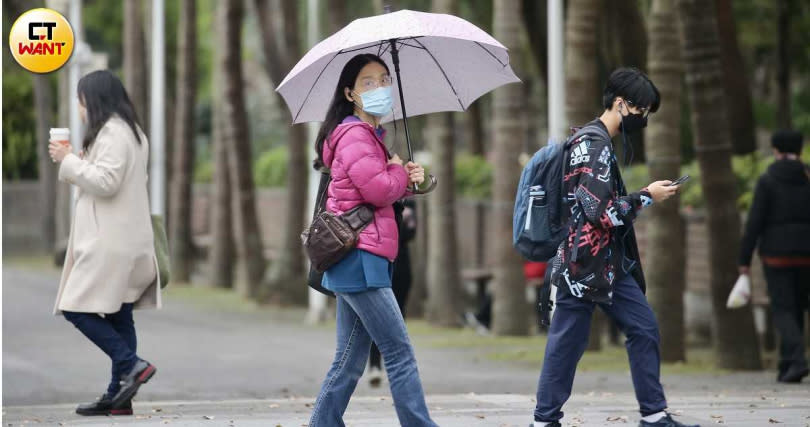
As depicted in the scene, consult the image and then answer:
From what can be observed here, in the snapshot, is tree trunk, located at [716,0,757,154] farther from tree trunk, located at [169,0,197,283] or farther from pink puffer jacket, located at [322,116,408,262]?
pink puffer jacket, located at [322,116,408,262]

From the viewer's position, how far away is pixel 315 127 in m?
18.0

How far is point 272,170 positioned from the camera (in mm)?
32531

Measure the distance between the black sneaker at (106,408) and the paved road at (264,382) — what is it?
0.08m

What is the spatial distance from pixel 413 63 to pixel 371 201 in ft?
5.09

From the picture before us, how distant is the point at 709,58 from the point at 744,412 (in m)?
4.33

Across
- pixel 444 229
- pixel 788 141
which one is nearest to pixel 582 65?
pixel 788 141

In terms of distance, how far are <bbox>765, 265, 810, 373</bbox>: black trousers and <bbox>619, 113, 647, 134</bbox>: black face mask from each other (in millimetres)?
4493

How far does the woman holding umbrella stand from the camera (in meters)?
6.32

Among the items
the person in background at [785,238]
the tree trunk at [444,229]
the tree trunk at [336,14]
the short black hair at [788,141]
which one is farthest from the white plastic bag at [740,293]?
the tree trunk at [336,14]

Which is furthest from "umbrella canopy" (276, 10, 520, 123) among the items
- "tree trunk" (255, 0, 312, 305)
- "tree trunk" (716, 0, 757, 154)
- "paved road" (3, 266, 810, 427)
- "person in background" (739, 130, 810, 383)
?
"tree trunk" (255, 0, 312, 305)

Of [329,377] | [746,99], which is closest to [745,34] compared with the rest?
[746,99]

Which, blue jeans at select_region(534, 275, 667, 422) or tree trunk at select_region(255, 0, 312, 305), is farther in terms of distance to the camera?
tree trunk at select_region(255, 0, 312, 305)

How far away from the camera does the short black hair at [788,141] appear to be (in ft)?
36.5

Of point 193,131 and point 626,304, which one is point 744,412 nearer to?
point 626,304
